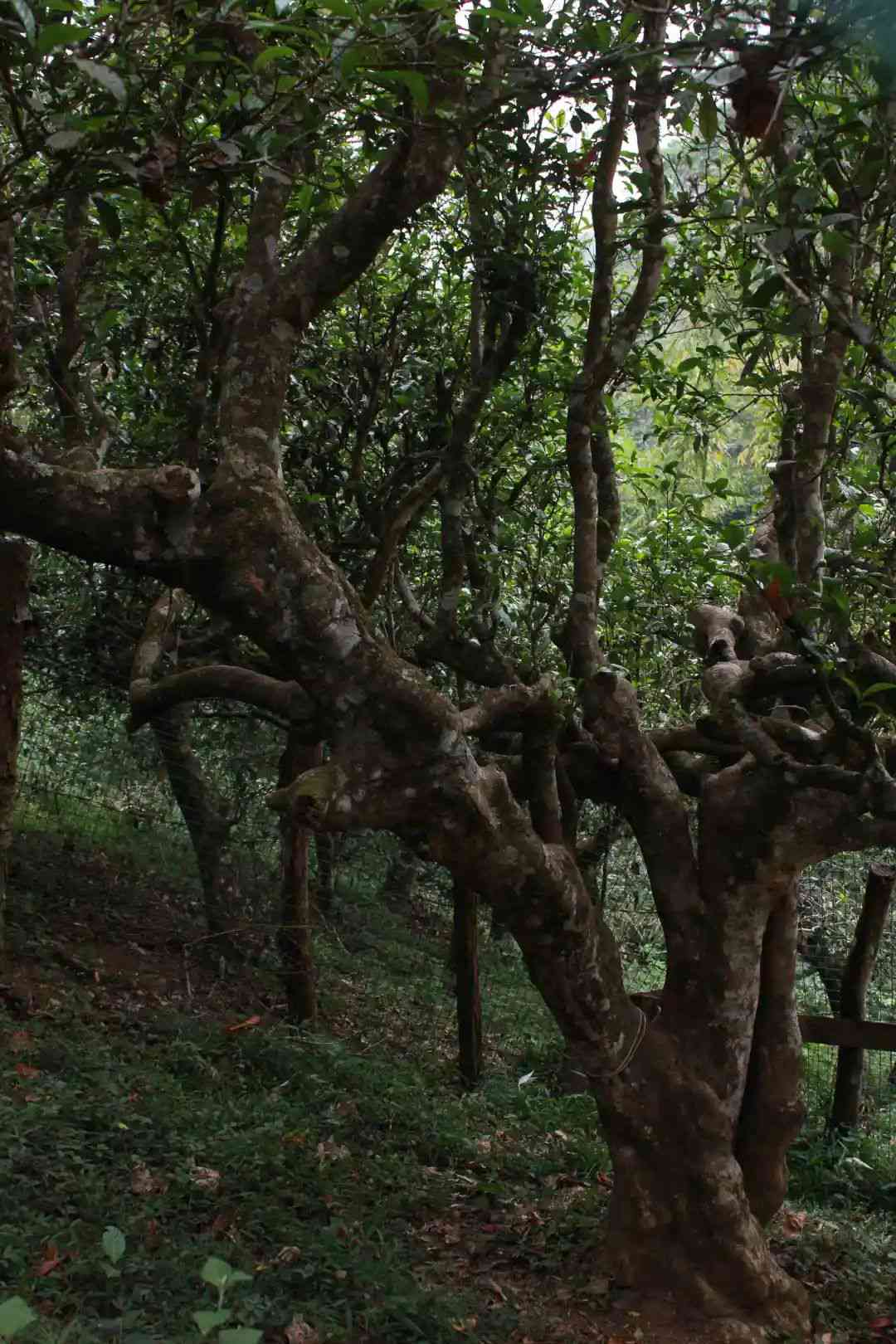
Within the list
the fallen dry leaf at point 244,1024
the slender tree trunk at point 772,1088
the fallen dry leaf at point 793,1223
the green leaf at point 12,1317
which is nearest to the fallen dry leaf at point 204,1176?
the fallen dry leaf at point 244,1024

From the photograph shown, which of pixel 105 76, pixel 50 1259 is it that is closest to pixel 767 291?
pixel 105 76

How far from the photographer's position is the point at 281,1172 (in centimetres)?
480

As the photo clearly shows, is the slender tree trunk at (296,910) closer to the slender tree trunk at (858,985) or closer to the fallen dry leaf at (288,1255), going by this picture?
the fallen dry leaf at (288,1255)

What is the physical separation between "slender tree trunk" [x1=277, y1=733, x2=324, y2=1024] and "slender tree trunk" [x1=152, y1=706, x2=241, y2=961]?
2.23ft

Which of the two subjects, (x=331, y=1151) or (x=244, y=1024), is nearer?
(x=331, y=1151)

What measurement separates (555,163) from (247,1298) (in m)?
4.96

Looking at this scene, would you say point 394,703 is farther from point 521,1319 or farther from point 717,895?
point 521,1319

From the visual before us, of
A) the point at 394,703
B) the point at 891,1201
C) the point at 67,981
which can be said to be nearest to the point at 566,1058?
the point at 891,1201

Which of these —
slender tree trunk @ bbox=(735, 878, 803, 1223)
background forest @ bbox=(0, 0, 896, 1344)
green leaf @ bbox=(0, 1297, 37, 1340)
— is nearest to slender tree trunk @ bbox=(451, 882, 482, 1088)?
background forest @ bbox=(0, 0, 896, 1344)

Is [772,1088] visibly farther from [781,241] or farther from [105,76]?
[105,76]

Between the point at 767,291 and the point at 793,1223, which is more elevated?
the point at 767,291

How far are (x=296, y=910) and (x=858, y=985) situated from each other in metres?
3.20

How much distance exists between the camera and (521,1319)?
4.23 metres

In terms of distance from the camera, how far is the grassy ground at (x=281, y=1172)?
12.4 feet
